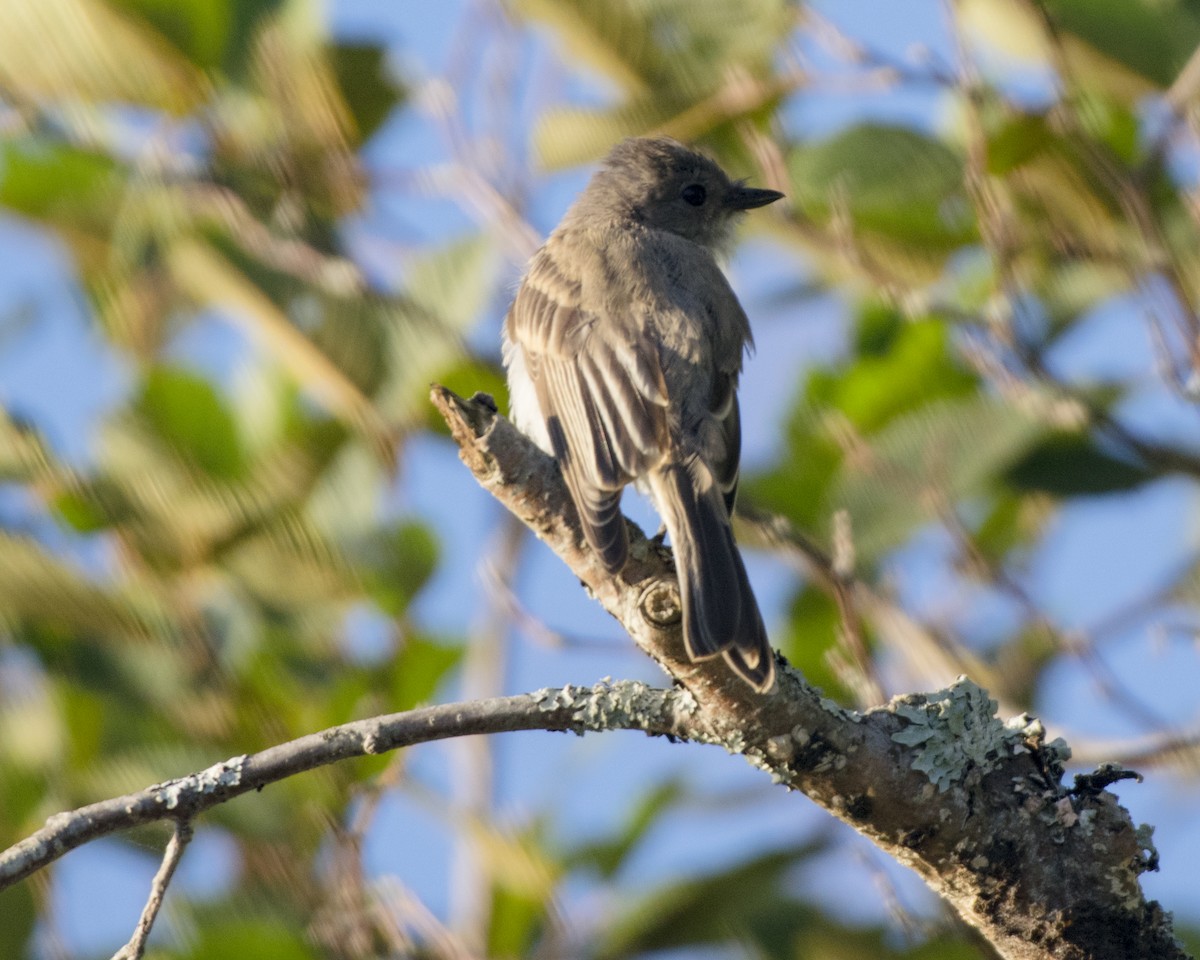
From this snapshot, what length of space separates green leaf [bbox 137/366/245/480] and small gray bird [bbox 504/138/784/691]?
3.30 ft

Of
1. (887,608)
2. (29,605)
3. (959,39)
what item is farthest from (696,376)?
(29,605)

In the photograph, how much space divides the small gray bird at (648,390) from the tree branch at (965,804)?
10 centimetres

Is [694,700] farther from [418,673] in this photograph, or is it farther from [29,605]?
[29,605]

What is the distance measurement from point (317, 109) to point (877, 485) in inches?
80.7

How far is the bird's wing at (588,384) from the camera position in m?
3.31

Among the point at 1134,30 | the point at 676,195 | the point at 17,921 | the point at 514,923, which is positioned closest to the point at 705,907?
the point at 514,923

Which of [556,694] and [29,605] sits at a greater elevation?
[29,605]

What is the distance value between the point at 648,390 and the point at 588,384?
143mm

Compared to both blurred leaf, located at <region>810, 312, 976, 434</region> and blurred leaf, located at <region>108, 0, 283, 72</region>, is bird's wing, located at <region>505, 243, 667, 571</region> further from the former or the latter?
blurred leaf, located at <region>108, 0, 283, 72</region>

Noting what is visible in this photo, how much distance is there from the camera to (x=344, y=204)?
501 centimetres

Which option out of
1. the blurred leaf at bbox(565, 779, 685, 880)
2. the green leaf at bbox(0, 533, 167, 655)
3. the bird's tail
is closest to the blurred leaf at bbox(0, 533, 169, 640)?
the green leaf at bbox(0, 533, 167, 655)

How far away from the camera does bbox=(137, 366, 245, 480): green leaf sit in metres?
4.59

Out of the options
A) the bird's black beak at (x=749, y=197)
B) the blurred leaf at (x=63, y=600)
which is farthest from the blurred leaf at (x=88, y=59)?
the bird's black beak at (x=749, y=197)

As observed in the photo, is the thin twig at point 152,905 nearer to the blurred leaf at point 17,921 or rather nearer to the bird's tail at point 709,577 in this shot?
the bird's tail at point 709,577
